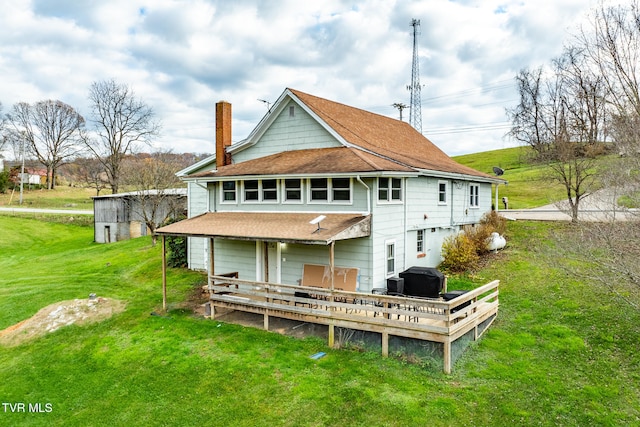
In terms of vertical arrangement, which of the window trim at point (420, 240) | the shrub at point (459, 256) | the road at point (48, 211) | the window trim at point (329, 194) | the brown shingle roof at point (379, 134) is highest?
the brown shingle roof at point (379, 134)

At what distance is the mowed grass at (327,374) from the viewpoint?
7.75 metres

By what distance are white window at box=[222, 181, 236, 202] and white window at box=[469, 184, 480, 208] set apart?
12064 millimetres

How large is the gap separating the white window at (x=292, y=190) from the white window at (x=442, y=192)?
21.8 feet

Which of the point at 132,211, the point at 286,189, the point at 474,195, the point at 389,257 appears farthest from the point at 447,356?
the point at 132,211

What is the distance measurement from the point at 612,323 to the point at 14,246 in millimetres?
38097

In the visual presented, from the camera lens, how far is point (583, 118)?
2622cm

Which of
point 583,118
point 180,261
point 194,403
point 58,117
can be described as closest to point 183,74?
point 180,261

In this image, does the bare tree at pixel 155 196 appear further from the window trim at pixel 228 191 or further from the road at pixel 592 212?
the road at pixel 592 212

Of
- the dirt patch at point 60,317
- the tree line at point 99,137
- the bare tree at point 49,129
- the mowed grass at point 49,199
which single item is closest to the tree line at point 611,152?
the dirt patch at point 60,317

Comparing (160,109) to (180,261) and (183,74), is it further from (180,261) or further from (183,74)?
(180,261)

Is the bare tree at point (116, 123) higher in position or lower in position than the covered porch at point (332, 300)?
higher

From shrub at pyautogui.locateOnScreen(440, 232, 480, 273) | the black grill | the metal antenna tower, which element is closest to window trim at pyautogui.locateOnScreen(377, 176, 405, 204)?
the black grill

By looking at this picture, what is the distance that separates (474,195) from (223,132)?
13339 mm

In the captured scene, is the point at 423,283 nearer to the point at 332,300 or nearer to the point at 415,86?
the point at 332,300
